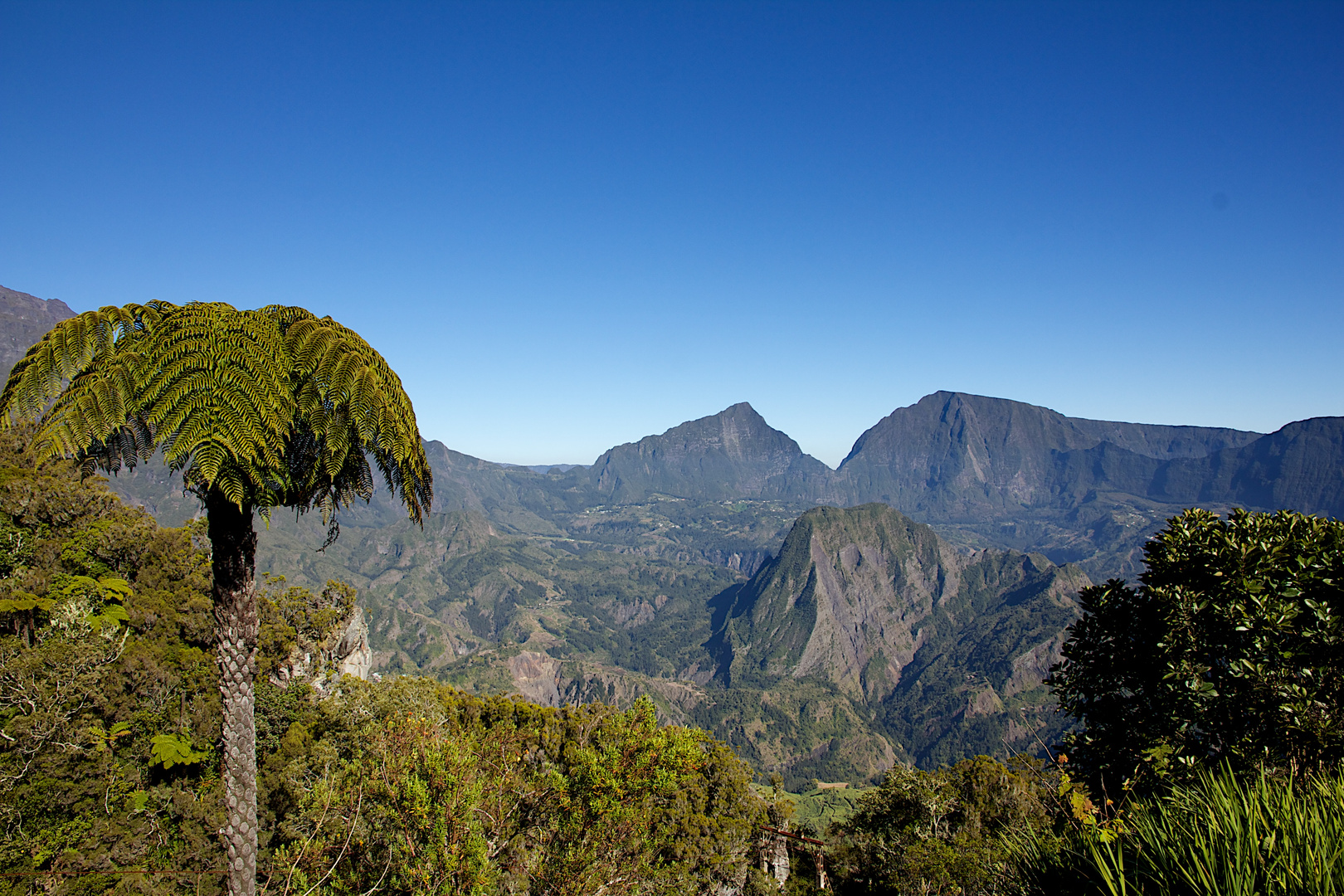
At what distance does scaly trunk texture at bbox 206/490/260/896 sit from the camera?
6.02m

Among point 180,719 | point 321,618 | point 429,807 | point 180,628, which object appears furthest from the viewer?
point 321,618

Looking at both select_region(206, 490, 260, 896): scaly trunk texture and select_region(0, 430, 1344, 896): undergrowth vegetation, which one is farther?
select_region(0, 430, 1344, 896): undergrowth vegetation

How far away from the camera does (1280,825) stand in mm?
5199

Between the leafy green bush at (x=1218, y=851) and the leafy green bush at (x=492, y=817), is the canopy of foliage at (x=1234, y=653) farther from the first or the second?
the leafy green bush at (x=492, y=817)

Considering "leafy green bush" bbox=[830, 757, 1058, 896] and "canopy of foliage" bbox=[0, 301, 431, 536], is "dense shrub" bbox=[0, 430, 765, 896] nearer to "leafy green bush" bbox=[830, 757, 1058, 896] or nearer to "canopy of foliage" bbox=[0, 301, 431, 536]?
"canopy of foliage" bbox=[0, 301, 431, 536]

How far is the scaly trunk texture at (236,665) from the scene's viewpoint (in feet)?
19.7

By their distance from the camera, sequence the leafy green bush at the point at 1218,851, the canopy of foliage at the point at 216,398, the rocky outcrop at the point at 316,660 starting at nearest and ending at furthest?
the leafy green bush at the point at 1218,851
the canopy of foliage at the point at 216,398
the rocky outcrop at the point at 316,660

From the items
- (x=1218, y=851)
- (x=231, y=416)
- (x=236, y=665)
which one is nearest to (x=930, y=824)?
(x=1218, y=851)

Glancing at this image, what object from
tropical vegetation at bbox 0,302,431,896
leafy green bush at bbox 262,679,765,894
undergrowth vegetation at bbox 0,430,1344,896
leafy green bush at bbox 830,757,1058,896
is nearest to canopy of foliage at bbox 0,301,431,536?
tropical vegetation at bbox 0,302,431,896

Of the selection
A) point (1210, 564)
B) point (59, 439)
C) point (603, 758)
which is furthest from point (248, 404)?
point (1210, 564)

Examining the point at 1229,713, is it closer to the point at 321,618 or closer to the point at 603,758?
the point at 603,758

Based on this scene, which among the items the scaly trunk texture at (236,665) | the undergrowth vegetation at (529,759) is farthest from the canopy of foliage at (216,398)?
the undergrowth vegetation at (529,759)

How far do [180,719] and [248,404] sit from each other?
2348 cm

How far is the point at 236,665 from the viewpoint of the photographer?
20.2 feet
